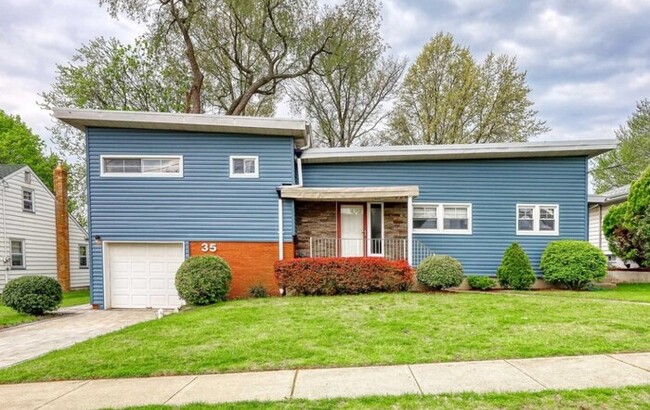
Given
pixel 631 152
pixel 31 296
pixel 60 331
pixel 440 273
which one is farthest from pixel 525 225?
pixel 631 152

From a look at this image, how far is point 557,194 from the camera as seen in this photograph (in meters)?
11.6

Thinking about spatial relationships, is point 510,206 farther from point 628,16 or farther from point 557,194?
point 628,16

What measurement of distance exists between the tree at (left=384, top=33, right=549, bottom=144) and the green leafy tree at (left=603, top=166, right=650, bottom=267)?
720 centimetres

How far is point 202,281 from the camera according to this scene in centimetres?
938

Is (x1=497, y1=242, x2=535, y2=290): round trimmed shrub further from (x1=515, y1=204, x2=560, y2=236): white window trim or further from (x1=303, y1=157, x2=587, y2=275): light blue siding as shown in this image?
(x1=515, y1=204, x2=560, y2=236): white window trim

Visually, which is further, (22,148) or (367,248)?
(22,148)

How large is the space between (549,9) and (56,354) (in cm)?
1606

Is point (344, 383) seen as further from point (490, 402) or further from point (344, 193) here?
point (344, 193)

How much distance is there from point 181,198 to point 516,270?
33.1ft

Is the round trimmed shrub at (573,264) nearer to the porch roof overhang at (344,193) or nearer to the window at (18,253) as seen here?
the porch roof overhang at (344,193)

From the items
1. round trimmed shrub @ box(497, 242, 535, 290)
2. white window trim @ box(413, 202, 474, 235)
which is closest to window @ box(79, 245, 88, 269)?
white window trim @ box(413, 202, 474, 235)

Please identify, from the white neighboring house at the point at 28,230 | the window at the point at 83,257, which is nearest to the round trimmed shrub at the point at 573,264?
the white neighboring house at the point at 28,230

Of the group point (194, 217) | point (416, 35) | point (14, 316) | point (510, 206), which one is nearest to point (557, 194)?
point (510, 206)

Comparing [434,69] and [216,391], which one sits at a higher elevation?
[434,69]
